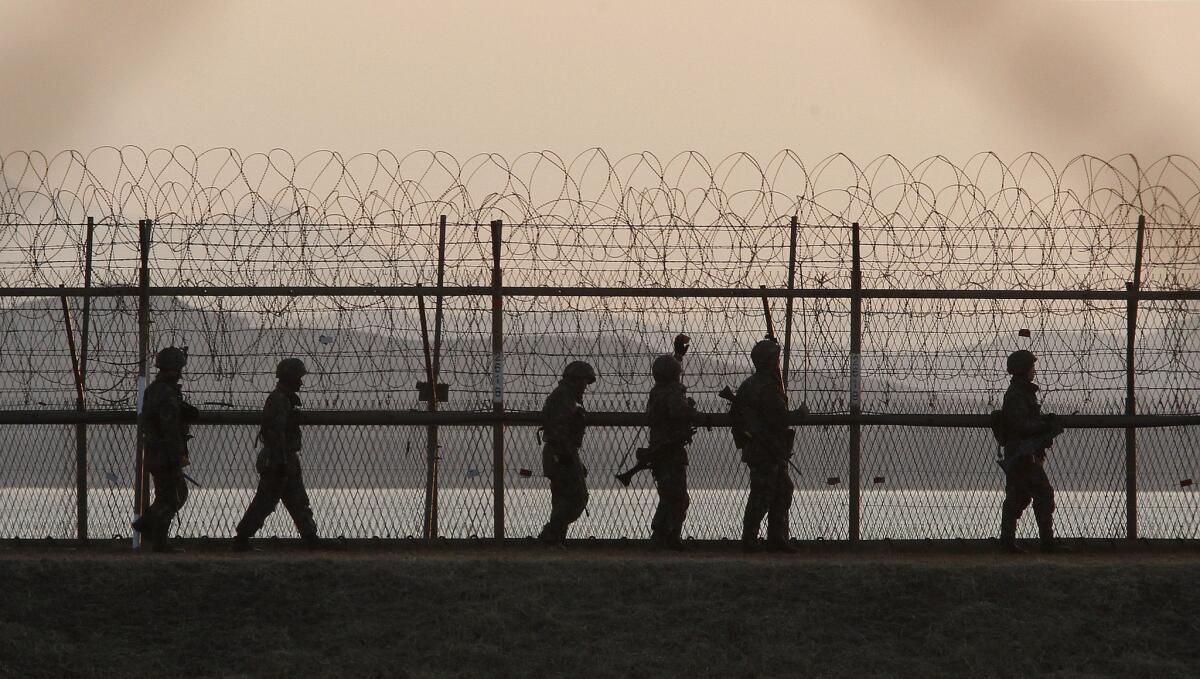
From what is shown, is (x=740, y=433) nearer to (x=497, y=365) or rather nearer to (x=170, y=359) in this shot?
(x=497, y=365)

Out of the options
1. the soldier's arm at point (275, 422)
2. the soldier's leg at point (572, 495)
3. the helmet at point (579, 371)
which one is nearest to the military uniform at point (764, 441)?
the helmet at point (579, 371)

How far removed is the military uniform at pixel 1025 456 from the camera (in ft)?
43.8

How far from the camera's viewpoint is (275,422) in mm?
13188

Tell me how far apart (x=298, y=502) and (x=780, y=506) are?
4.16 metres

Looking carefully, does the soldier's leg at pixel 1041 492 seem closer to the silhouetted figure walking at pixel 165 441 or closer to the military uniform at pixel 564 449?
the military uniform at pixel 564 449

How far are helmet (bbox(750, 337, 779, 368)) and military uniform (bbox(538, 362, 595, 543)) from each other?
4.77ft

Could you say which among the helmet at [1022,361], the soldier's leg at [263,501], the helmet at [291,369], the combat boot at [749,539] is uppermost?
the helmet at [1022,361]

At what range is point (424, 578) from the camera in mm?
11234

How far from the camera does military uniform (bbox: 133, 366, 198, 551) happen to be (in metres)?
13.1

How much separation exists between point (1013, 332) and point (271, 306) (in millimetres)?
6854

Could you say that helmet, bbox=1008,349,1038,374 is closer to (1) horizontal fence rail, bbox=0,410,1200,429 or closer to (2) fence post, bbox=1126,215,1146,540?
(1) horizontal fence rail, bbox=0,410,1200,429

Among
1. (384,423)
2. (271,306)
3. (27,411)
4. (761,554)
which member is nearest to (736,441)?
(761,554)

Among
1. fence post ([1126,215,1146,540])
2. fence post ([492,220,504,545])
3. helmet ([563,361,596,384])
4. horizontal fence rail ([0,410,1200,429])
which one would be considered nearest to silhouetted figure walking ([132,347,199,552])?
horizontal fence rail ([0,410,1200,429])

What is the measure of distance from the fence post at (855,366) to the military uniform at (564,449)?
238 centimetres
